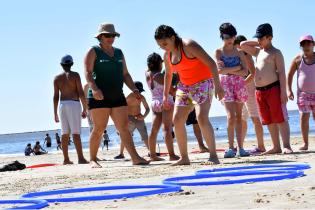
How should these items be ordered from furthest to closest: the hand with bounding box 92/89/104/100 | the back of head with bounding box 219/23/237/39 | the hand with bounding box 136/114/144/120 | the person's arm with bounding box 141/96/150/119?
the hand with bounding box 136/114/144/120 < the person's arm with bounding box 141/96/150/119 < the back of head with bounding box 219/23/237/39 < the hand with bounding box 92/89/104/100

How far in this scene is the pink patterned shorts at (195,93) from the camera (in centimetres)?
833

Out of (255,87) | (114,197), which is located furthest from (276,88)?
(114,197)

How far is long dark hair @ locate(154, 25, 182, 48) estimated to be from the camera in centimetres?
827

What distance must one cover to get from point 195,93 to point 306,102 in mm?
2826

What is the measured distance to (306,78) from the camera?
10.5 meters

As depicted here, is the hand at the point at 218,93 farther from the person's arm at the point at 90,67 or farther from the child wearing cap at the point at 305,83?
the child wearing cap at the point at 305,83

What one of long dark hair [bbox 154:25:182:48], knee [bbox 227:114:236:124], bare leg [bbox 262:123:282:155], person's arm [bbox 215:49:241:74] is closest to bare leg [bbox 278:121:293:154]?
bare leg [bbox 262:123:282:155]

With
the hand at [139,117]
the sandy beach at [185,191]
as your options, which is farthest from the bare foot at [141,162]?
the hand at [139,117]

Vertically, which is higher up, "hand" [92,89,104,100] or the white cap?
the white cap

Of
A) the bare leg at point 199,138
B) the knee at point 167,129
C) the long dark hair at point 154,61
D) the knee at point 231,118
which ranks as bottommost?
the bare leg at point 199,138

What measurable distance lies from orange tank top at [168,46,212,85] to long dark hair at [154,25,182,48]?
16cm

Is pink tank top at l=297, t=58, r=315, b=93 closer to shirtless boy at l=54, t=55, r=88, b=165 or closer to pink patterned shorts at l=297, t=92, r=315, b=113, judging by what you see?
pink patterned shorts at l=297, t=92, r=315, b=113

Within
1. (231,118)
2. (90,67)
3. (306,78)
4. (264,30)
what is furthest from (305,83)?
Result: (90,67)

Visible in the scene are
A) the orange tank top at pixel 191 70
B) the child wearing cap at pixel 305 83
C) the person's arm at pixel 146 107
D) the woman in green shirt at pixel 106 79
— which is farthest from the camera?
the person's arm at pixel 146 107
